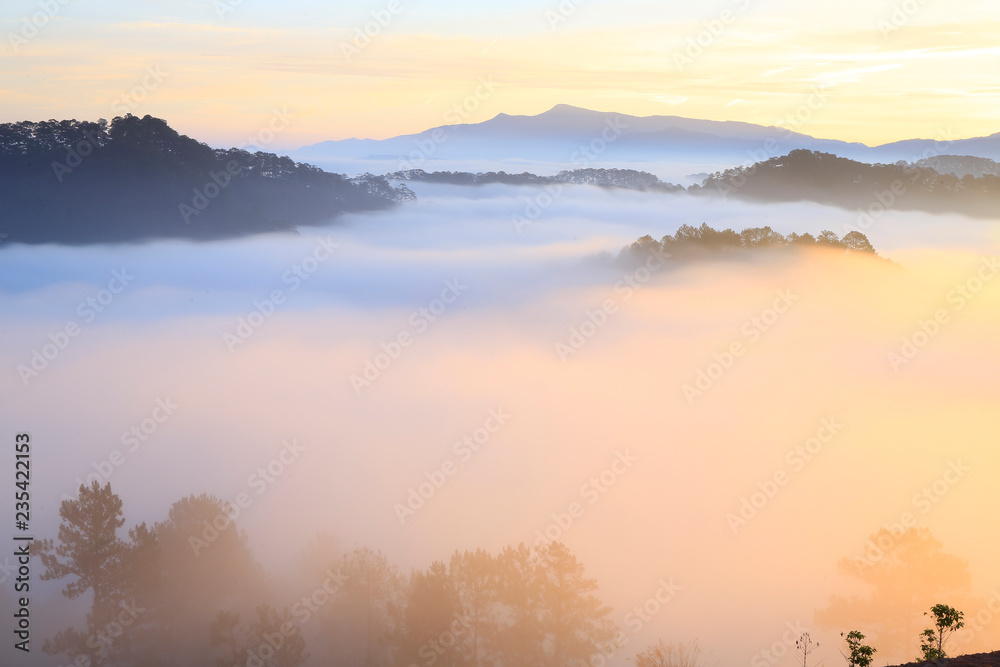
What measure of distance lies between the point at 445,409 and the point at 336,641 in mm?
94355

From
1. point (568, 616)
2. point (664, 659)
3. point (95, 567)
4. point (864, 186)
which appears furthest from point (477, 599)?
point (864, 186)

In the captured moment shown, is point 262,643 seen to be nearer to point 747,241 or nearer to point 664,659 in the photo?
point 664,659

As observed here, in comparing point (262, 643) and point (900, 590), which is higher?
point (900, 590)

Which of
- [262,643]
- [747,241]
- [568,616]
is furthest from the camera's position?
[747,241]

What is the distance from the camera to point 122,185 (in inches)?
5581

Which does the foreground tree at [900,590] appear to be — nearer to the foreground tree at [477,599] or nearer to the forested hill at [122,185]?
the foreground tree at [477,599]

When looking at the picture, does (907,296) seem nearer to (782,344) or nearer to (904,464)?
(782,344)

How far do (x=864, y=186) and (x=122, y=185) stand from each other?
17515cm

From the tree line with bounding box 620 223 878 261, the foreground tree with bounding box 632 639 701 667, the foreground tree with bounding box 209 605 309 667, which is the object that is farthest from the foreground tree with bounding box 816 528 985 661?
the tree line with bounding box 620 223 878 261

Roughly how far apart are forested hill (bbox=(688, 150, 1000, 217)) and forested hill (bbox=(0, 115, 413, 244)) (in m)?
130

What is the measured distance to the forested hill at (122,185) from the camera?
126875 mm

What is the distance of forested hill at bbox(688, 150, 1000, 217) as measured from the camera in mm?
163375

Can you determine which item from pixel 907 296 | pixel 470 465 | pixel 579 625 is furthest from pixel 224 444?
pixel 907 296

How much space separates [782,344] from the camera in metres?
151
